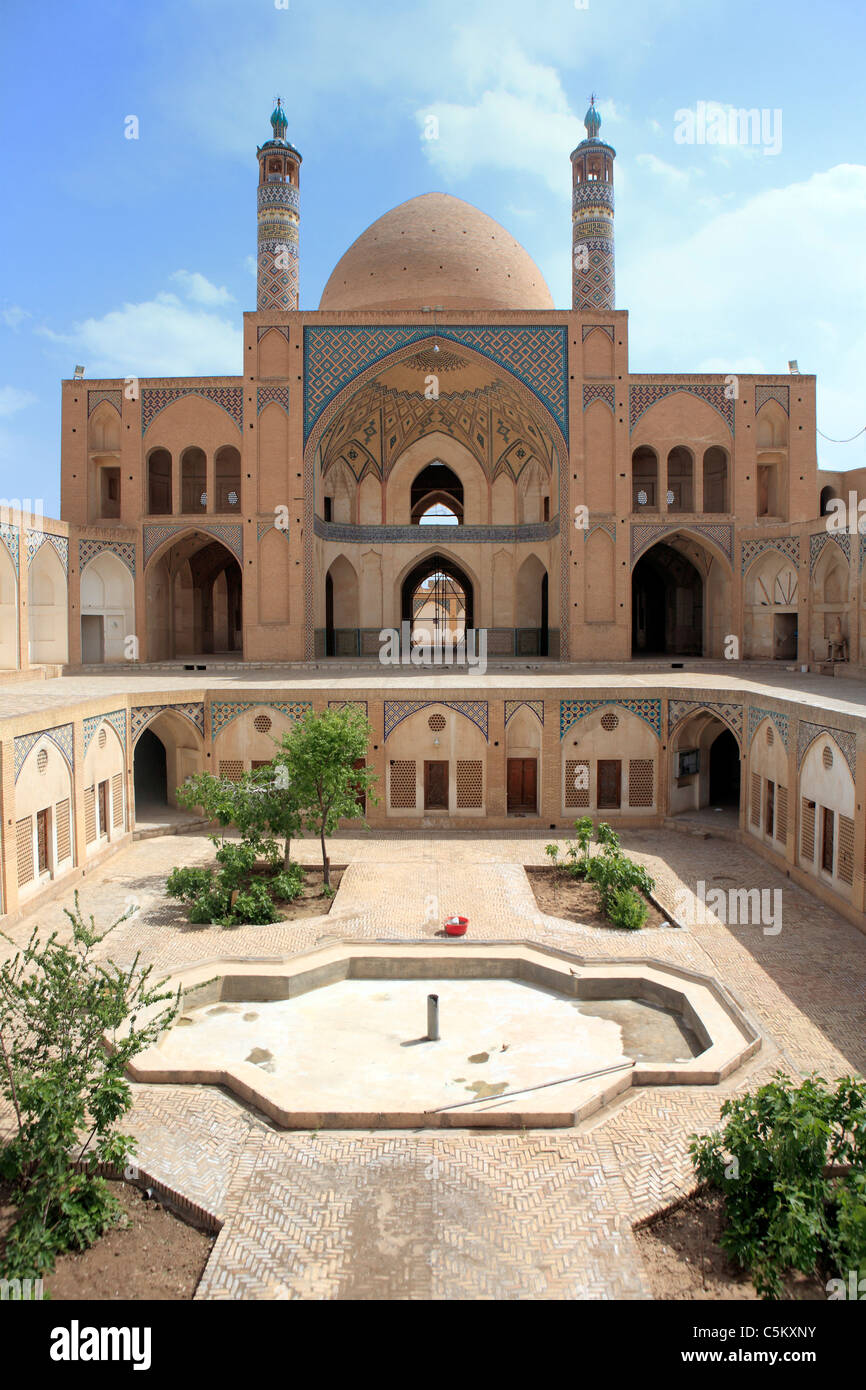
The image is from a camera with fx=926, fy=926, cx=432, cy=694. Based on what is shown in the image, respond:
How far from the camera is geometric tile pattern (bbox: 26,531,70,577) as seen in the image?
1416 centimetres

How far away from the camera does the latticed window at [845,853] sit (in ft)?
25.4

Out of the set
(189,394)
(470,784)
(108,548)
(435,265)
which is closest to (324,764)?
(470,784)

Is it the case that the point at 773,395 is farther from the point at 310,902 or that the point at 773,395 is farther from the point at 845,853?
the point at 310,902

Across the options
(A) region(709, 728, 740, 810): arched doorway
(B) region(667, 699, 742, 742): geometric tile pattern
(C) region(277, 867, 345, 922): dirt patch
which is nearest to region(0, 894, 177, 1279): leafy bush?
(C) region(277, 867, 345, 922): dirt patch

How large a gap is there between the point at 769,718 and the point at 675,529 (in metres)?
7.42

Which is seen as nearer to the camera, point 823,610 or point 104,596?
point 823,610

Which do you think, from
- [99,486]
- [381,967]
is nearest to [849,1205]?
[381,967]

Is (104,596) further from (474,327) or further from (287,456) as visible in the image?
(474,327)

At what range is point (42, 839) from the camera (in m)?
8.34

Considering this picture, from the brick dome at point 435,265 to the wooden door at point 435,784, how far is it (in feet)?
34.0

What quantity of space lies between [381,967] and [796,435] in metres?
13.8

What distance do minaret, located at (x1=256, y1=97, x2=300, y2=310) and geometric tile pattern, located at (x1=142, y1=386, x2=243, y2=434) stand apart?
2.60m

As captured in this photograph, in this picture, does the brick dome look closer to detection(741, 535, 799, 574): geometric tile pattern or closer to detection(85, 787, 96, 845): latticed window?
detection(741, 535, 799, 574): geometric tile pattern

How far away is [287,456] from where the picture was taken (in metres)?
16.1
